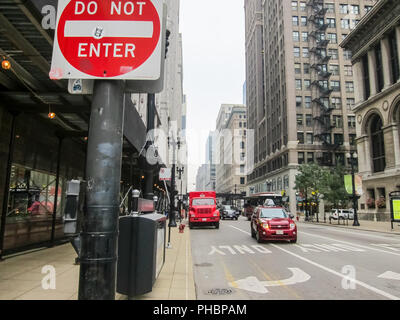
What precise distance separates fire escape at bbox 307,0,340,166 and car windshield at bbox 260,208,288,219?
4936 cm

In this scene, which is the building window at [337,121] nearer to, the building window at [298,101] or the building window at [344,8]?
the building window at [298,101]

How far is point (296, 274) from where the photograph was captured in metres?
8.05

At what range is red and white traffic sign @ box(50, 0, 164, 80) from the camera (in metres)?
2.98

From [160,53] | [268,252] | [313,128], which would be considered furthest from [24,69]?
[313,128]

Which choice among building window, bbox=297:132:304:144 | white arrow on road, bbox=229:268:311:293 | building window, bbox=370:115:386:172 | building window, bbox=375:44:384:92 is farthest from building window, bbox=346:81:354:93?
white arrow on road, bbox=229:268:311:293

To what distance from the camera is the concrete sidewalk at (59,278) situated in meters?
5.66

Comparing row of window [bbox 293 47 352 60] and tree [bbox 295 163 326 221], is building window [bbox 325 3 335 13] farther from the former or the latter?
tree [bbox 295 163 326 221]

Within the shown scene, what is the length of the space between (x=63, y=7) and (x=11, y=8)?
3160mm

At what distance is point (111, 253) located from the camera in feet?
9.10

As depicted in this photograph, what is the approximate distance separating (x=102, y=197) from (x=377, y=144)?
47.6 metres

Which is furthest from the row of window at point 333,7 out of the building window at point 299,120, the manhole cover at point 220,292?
the manhole cover at point 220,292

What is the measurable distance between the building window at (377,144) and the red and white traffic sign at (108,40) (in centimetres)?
4481

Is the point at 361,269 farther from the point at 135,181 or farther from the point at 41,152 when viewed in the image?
the point at 135,181
